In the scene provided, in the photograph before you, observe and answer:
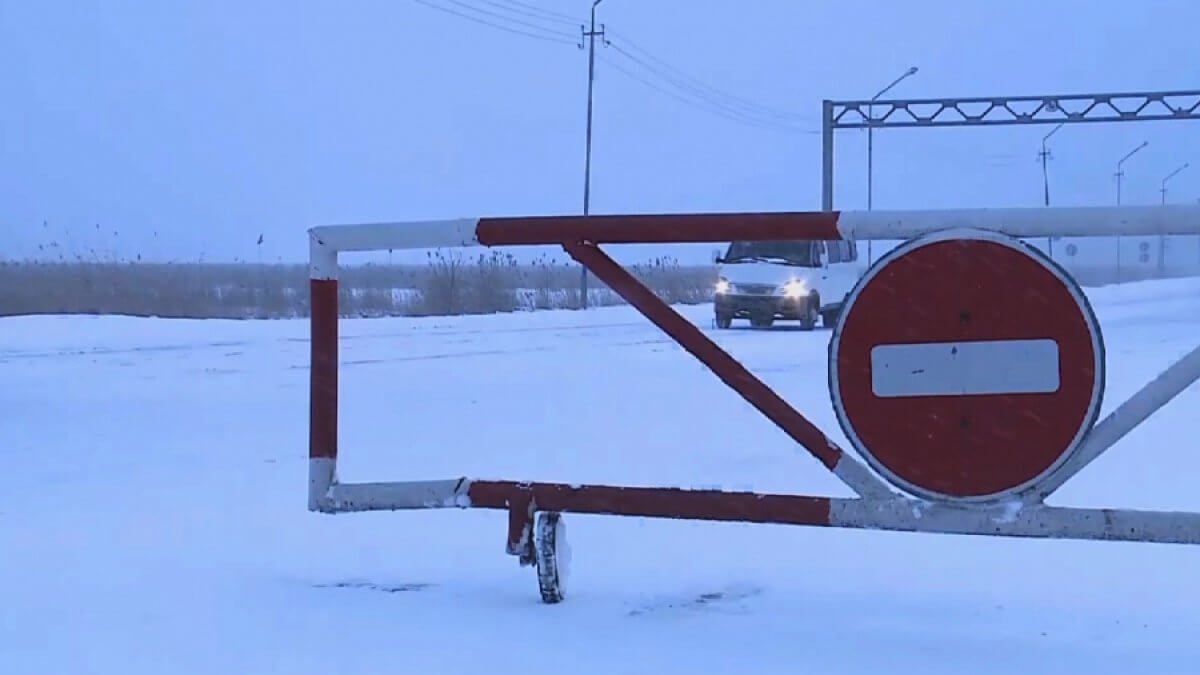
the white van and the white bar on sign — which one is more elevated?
the white van

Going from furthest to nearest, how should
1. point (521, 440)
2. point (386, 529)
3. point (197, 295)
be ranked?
point (197, 295) < point (521, 440) < point (386, 529)

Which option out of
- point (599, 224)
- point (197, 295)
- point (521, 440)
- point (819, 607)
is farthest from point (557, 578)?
point (197, 295)

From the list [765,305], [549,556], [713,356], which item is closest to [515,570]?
[549,556]

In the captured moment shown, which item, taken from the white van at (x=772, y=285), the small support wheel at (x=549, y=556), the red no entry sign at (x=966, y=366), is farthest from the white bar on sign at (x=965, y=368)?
the white van at (x=772, y=285)

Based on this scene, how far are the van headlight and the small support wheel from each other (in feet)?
68.9

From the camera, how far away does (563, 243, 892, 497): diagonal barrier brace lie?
3756mm

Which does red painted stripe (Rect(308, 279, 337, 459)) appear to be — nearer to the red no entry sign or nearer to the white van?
the red no entry sign

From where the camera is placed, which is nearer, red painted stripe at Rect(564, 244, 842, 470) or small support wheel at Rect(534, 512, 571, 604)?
red painted stripe at Rect(564, 244, 842, 470)

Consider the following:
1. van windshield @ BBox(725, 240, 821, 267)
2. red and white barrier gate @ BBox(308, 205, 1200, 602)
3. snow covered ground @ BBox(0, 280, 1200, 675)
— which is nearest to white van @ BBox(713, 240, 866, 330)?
van windshield @ BBox(725, 240, 821, 267)

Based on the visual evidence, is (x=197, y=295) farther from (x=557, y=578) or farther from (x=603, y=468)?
(x=557, y=578)

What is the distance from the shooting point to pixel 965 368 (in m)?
3.59

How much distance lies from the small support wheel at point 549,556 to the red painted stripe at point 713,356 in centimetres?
69

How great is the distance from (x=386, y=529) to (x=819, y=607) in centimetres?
187

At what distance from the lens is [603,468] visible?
275 inches
